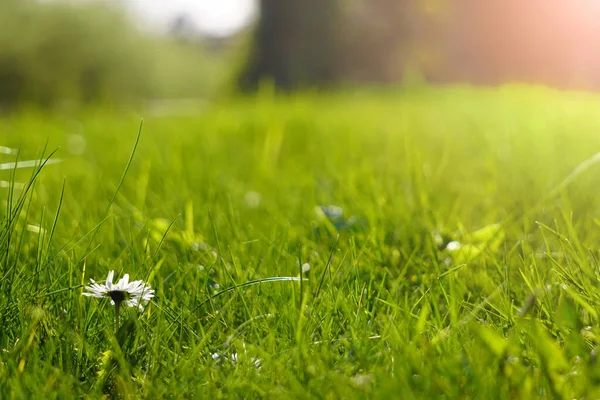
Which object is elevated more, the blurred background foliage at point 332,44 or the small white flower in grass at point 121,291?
the small white flower in grass at point 121,291

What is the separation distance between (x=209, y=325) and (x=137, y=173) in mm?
1678

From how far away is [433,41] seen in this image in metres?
11.4

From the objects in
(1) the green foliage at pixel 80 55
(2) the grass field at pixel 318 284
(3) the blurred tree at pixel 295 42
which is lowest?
(1) the green foliage at pixel 80 55

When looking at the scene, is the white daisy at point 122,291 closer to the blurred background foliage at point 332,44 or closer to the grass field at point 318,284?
the grass field at point 318,284

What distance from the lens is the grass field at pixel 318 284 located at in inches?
34.6

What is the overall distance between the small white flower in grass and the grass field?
3 cm

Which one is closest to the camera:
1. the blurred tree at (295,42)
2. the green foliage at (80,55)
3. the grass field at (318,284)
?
the grass field at (318,284)

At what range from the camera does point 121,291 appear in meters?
0.98

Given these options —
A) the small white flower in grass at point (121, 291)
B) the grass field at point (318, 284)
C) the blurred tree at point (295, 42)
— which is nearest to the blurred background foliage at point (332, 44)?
the blurred tree at point (295, 42)

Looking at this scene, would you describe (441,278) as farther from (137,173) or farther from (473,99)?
(473,99)

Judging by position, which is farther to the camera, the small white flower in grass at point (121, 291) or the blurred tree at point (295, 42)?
the blurred tree at point (295, 42)

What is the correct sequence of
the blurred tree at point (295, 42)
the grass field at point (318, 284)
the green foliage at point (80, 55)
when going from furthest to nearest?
the green foliage at point (80, 55)
the blurred tree at point (295, 42)
the grass field at point (318, 284)

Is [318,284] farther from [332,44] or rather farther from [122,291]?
[332,44]

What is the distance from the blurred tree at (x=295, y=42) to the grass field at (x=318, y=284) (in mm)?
7981
